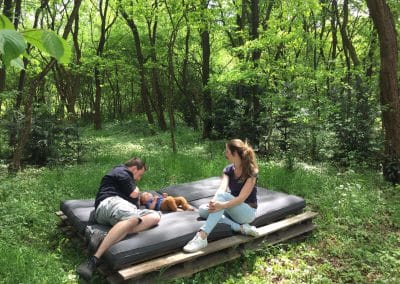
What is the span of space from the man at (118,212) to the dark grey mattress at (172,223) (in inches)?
3.8

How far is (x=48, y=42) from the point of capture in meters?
0.98

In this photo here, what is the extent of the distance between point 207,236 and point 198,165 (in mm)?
4507

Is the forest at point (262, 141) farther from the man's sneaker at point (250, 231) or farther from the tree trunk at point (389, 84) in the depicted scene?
the man's sneaker at point (250, 231)

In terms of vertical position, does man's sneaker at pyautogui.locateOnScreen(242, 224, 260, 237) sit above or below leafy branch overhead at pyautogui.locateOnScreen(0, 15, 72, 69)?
below

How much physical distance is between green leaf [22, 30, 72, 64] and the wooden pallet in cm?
333

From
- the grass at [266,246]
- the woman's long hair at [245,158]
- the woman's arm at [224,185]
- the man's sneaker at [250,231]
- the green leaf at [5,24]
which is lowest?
the grass at [266,246]

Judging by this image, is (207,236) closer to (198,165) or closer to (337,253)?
(337,253)

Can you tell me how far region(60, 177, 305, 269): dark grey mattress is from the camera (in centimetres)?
419

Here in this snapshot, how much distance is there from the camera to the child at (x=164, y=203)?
565 centimetres

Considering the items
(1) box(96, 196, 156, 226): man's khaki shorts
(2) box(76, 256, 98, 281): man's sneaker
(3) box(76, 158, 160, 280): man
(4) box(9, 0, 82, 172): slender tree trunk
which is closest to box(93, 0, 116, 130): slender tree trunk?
(4) box(9, 0, 82, 172): slender tree trunk

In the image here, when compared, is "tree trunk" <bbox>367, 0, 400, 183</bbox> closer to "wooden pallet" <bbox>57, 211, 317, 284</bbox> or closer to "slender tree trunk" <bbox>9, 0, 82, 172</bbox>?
"wooden pallet" <bbox>57, 211, 317, 284</bbox>

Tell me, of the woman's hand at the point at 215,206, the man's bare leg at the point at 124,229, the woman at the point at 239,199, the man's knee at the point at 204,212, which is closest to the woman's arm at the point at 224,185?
the woman at the point at 239,199

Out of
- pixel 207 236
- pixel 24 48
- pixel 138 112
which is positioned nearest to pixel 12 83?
pixel 138 112

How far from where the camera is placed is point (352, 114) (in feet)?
34.4
